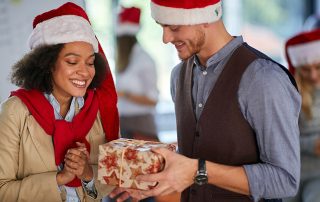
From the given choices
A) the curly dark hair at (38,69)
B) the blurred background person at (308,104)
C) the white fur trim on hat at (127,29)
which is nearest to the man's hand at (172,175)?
the curly dark hair at (38,69)

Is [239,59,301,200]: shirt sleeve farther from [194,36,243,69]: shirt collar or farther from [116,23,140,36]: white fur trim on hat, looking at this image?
[116,23,140,36]: white fur trim on hat

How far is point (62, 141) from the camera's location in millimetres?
2068

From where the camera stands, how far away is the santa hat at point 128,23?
14.9ft

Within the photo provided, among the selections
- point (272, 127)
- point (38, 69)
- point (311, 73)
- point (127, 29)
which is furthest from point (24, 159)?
point (127, 29)

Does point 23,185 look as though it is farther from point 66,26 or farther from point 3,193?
point 66,26

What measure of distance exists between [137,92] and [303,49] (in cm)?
135

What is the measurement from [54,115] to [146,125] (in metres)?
2.30

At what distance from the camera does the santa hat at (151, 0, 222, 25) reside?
2.04 metres

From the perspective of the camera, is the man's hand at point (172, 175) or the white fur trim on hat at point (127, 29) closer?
the man's hand at point (172, 175)

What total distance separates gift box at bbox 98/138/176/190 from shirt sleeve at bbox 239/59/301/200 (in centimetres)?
31

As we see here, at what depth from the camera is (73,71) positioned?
2105 mm

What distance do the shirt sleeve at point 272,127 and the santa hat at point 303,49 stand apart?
183 cm

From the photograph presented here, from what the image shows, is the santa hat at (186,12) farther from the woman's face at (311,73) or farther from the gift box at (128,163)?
the woman's face at (311,73)

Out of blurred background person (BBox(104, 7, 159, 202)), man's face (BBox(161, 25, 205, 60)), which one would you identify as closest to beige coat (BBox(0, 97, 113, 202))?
man's face (BBox(161, 25, 205, 60))
